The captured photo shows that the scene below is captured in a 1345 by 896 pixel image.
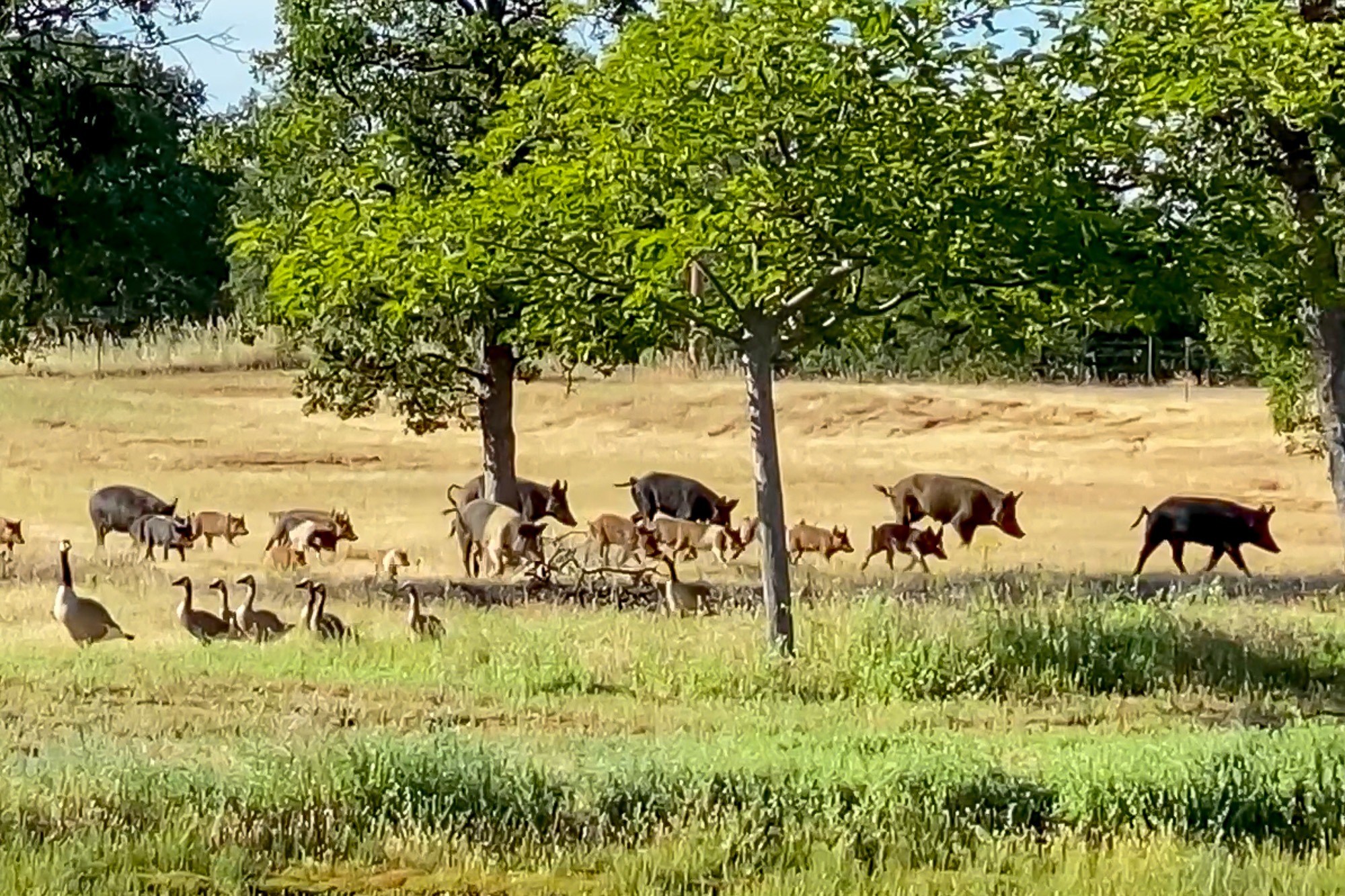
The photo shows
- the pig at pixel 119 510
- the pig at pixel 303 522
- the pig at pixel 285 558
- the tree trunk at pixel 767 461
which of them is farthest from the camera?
the pig at pixel 119 510

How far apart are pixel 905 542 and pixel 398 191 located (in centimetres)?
1030

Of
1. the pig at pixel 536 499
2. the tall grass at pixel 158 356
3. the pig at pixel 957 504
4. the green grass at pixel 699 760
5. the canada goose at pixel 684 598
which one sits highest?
the tall grass at pixel 158 356

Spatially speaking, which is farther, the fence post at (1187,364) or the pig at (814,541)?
the fence post at (1187,364)

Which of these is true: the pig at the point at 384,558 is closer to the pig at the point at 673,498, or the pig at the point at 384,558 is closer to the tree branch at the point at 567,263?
the pig at the point at 673,498

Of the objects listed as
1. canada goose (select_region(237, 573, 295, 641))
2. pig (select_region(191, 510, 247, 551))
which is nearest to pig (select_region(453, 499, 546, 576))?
pig (select_region(191, 510, 247, 551))

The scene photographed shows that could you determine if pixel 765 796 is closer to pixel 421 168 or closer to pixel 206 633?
pixel 206 633

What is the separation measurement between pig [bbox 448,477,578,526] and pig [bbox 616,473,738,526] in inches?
81.1

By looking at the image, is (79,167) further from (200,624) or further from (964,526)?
(964,526)

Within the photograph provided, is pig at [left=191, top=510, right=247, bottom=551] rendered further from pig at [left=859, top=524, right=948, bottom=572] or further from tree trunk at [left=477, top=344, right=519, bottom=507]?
pig at [left=859, top=524, right=948, bottom=572]

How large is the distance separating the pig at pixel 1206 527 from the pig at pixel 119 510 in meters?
14.1

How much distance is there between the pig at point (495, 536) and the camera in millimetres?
25469

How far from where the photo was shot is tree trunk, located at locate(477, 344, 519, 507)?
2711cm

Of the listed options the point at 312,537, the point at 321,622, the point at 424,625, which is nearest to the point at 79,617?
the point at 321,622

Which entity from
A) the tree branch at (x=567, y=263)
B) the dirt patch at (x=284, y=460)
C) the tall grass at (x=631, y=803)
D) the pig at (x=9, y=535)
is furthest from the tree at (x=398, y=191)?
the dirt patch at (x=284, y=460)
